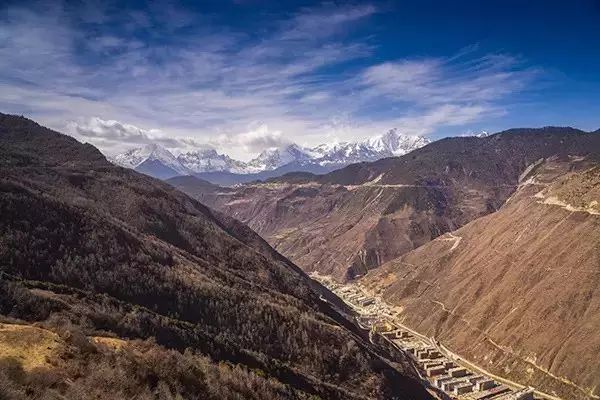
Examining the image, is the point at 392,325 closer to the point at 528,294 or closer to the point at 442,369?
the point at 442,369

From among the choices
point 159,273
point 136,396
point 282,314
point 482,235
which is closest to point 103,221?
point 159,273

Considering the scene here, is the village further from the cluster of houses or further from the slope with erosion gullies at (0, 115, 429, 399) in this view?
the slope with erosion gullies at (0, 115, 429, 399)

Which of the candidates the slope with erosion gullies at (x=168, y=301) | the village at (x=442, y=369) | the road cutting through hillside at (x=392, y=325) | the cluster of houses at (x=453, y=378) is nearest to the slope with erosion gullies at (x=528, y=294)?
the road cutting through hillside at (x=392, y=325)

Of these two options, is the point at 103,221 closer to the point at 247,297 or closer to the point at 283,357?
the point at 247,297

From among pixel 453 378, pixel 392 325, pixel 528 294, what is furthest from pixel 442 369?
pixel 392 325

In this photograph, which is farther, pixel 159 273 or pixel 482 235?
pixel 482 235

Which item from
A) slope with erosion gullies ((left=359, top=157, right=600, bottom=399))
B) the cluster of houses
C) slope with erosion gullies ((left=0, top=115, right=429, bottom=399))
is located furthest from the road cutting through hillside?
slope with erosion gullies ((left=0, top=115, right=429, bottom=399))
